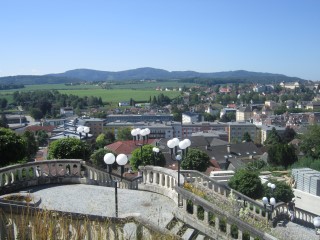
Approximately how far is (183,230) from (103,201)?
3072 millimetres

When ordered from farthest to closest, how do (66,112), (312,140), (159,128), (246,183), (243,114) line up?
1. (66,112)
2. (243,114)
3. (159,128)
4. (312,140)
5. (246,183)

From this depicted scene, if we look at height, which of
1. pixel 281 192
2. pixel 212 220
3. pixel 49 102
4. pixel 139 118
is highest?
pixel 212 220

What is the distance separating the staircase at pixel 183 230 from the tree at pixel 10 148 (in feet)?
31.4

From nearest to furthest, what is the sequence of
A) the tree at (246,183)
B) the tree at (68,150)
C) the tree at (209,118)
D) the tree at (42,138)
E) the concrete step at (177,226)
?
the concrete step at (177,226) → the tree at (68,150) → the tree at (246,183) → the tree at (42,138) → the tree at (209,118)

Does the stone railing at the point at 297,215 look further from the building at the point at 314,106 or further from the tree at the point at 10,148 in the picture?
the building at the point at 314,106

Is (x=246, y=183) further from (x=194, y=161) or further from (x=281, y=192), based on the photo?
(x=194, y=161)

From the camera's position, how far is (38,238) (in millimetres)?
5316

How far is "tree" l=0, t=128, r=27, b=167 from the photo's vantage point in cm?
1595

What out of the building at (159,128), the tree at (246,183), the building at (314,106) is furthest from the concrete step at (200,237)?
the building at (314,106)

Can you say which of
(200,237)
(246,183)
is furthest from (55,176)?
(246,183)

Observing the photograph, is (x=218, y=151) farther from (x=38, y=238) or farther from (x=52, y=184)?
(x=38, y=238)

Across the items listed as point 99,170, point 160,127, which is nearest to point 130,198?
point 99,170

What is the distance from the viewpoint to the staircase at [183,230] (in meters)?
8.58

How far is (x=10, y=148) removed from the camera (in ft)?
53.0
